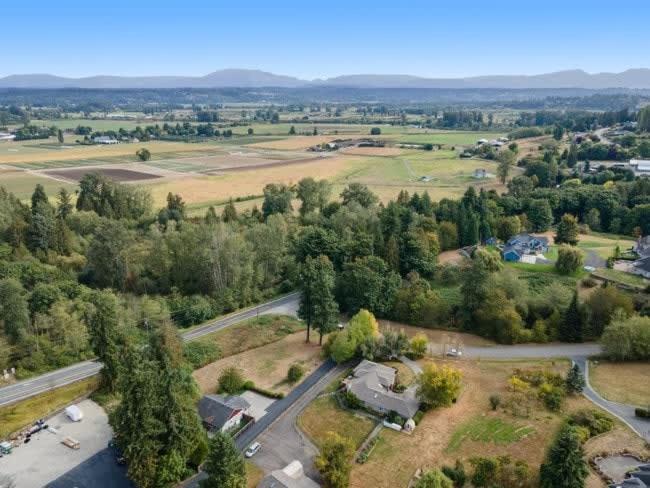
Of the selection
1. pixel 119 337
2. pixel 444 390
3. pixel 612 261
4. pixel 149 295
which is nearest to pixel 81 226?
pixel 149 295

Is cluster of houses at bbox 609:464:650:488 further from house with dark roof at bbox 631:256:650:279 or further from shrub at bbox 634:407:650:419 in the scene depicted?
house with dark roof at bbox 631:256:650:279

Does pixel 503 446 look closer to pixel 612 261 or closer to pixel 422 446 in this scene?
pixel 422 446

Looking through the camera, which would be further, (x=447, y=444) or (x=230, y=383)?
(x=230, y=383)

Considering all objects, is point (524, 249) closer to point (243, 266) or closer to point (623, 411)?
point (623, 411)

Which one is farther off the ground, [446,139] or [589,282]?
[446,139]

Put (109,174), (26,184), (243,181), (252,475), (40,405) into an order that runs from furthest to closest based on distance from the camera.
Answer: (109,174) < (243,181) < (26,184) < (40,405) < (252,475)

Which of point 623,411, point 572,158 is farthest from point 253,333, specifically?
point 572,158

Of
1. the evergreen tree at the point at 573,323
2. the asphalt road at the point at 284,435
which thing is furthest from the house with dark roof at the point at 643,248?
the asphalt road at the point at 284,435
